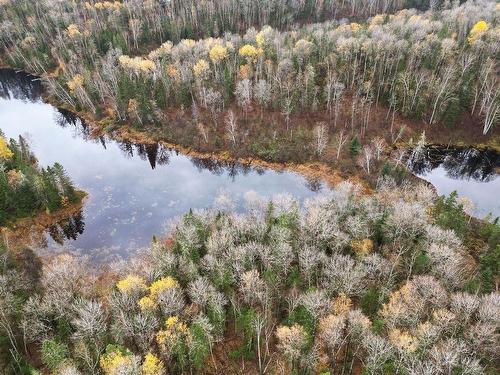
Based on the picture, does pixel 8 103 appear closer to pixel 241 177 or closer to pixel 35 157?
pixel 35 157

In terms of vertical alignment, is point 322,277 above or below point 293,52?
below

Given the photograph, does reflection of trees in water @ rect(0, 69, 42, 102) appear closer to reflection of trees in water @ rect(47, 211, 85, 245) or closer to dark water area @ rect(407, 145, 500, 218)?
reflection of trees in water @ rect(47, 211, 85, 245)

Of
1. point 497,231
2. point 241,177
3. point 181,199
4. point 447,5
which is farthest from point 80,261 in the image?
point 447,5

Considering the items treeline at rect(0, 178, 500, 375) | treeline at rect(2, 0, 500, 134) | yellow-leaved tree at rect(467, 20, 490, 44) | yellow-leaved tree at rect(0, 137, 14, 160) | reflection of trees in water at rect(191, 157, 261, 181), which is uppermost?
yellow-leaved tree at rect(467, 20, 490, 44)

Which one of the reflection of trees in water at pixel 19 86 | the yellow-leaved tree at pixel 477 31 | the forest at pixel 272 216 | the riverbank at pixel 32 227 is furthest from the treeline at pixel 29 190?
the yellow-leaved tree at pixel 477 31

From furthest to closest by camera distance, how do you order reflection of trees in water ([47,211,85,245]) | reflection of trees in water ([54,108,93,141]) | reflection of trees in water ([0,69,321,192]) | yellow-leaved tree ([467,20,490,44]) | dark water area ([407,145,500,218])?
1. reflection of trees in water ([54,108,93,141])
2. yellow-leaved tree ([467,20,490,44])
3. reflection of trees in water ([0,69,321,192])
4. dark water area ([407,145,500,218])
5. reflection of trees in water ([47,211,85,245])

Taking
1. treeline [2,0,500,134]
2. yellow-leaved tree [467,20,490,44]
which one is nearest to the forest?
treeline [2,0,500,134]

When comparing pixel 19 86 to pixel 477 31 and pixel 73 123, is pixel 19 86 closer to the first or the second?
pixel 73 123
